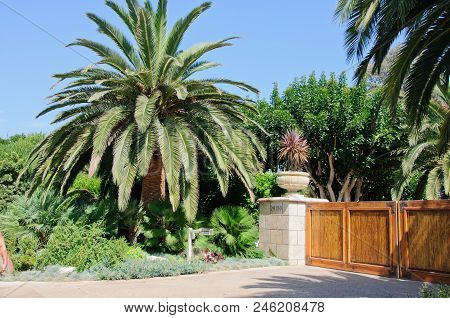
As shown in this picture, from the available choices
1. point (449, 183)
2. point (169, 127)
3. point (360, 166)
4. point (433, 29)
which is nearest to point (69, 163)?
point (169, 127)

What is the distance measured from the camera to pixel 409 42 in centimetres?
837

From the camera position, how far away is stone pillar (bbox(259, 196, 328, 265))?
42.8 feet

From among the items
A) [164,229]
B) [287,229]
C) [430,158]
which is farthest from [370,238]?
[430,158]

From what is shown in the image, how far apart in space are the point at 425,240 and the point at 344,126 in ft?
36.7

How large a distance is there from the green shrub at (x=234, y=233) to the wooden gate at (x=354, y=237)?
5.12 ft

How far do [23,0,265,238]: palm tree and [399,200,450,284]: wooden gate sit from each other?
4.44 meters

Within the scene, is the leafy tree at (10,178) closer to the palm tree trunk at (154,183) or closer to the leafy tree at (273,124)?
the palm tree trunk at (154,183)

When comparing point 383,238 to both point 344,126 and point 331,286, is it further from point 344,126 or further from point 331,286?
point 344,126

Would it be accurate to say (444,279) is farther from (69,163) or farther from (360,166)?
(360,166)

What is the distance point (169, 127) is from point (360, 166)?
12.0 meters

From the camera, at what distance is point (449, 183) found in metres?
15.1

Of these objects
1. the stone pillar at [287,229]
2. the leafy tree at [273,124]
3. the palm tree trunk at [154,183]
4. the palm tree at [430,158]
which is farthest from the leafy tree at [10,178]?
the palm tree at [430,158]

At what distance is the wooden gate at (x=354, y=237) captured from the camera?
1101 centimetres
